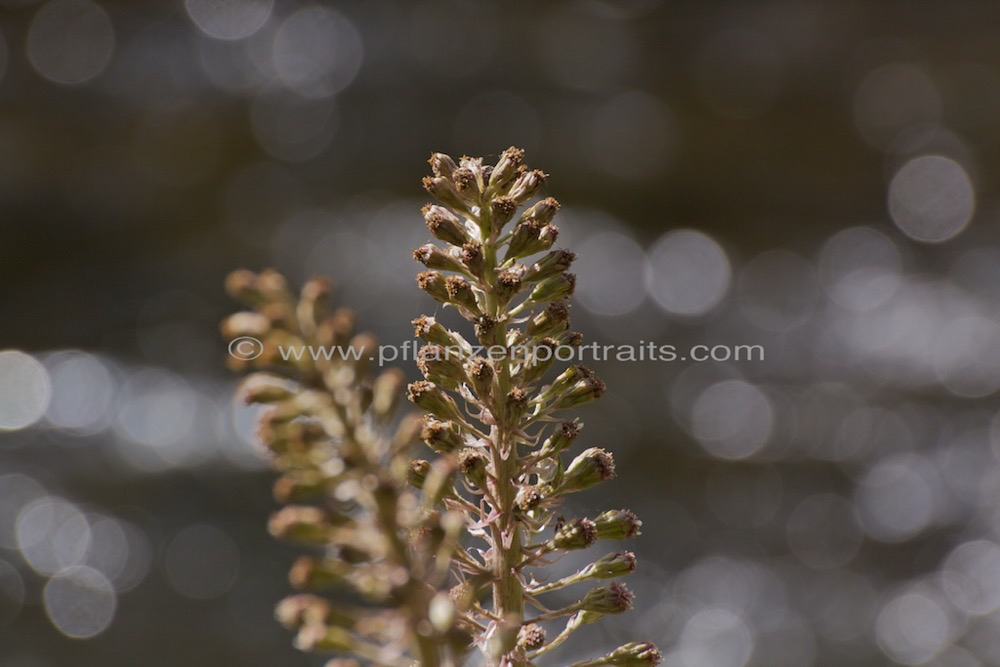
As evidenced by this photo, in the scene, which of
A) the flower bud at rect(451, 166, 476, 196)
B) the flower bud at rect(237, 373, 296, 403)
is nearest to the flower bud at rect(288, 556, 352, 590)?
the flower bud at rect(237, 373, 296, 403)

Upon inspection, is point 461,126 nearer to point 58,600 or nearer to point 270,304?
point 58,600

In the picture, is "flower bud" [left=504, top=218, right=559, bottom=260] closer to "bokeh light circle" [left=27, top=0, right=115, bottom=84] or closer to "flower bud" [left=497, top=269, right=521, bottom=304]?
"flower bud" [left=497, top=269, right=521, bottom=304]

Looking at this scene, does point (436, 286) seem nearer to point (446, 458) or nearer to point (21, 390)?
point (446, 458)

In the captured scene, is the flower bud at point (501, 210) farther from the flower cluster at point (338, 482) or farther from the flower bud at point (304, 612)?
the flower bud at point (304, 612)

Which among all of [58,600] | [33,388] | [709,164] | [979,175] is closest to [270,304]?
[58,600]

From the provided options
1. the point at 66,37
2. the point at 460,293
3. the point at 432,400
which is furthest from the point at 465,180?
the point at 66,37

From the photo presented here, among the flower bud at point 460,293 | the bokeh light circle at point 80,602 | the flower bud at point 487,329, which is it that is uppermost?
the bokeh light circle at point 80,602

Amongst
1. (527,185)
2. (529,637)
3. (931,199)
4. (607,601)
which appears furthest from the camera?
(931,199)

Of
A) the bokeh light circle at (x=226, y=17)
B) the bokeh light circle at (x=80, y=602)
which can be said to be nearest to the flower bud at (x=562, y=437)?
the bokeh light circle at (x=80, y=602)

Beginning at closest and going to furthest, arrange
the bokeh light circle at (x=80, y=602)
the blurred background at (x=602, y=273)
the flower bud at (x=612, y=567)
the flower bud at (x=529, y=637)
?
the flower bud at (x=529, y=637), the flower bud at (x=612, y=567), the bokeh light circle at (x=80, y=602), the blurred background at (x=602, y=273)
